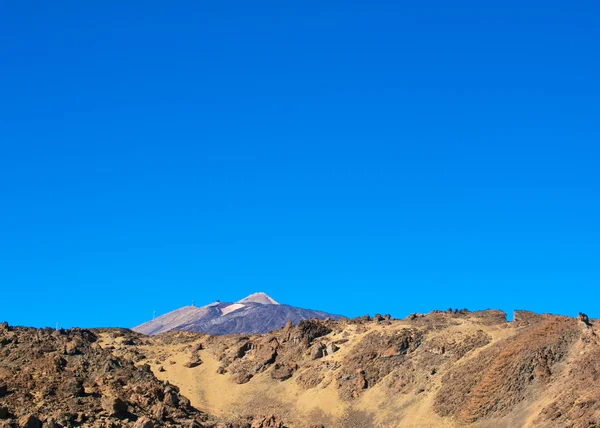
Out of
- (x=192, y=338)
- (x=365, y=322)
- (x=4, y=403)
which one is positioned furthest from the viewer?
(x=192, y=338)

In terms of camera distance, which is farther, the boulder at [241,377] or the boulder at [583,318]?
the boulder at [241,377]

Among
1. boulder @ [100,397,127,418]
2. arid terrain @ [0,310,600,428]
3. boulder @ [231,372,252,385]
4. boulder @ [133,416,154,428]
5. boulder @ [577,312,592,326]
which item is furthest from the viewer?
boulder @ [231,372,252,385]

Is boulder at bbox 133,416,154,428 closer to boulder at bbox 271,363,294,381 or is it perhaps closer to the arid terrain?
the arid terrain

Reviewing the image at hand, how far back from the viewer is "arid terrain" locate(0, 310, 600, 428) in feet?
185

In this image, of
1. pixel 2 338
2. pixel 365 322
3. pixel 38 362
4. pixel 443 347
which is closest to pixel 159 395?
pixel 38 362

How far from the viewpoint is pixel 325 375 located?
107188 mm

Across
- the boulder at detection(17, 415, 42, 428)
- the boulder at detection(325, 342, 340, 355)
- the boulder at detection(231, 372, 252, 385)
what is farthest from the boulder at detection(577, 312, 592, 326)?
the boulder at detection(17, 415, 42, 428)

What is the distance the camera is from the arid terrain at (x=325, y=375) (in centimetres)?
5634

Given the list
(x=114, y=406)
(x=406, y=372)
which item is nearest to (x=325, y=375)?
(x=406, y=372)

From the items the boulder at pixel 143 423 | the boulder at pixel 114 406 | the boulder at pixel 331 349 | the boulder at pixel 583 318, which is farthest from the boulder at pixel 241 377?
the boulder at pixel 143 423

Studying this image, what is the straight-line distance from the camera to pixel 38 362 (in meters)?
61.0

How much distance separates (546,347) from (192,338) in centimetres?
5973

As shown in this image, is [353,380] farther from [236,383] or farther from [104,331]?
[104,331]

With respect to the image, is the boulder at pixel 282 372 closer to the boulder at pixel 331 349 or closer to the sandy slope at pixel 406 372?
the sandy slope at pixel 406 372
